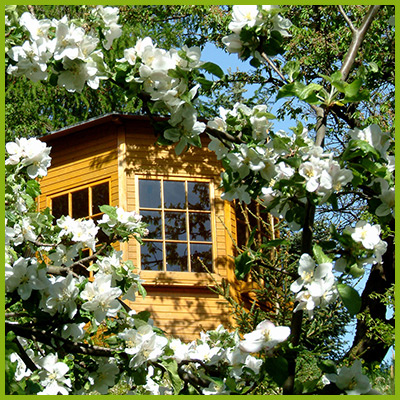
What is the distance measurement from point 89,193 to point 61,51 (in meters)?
7.09

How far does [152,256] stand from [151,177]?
1.09 m

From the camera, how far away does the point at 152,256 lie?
28.9 ft

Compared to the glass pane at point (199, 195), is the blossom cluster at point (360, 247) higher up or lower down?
lower down

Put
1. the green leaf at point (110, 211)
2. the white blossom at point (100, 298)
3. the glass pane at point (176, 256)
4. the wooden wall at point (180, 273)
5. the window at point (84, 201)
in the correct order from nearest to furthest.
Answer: the white blossom at point (100, 298) → the green leaf at point (110, 211) → the wooden wall at point (180, 273) → the glass pane at point (176, 256) → the window at point (84, 201)

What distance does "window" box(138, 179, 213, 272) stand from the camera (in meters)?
8.86

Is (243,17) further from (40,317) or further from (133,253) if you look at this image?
(133,253)

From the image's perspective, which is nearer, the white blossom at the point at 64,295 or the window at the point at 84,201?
the white blossom at the point at 64,295

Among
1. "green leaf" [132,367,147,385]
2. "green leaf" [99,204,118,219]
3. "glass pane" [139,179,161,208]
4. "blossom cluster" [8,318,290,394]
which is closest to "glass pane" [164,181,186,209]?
"glass pane" [139,179,161,208]

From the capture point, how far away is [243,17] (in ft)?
7.89

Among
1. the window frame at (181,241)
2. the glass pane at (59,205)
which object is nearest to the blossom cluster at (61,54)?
the window frame at (181,241)

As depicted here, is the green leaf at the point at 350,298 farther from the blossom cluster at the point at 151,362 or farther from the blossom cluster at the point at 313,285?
the blossom cluster at the point at 151,362

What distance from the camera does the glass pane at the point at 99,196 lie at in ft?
30.3

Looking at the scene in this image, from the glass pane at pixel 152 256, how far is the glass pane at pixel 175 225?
0.22m

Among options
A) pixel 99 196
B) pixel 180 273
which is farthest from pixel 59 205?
pixel 180 273
